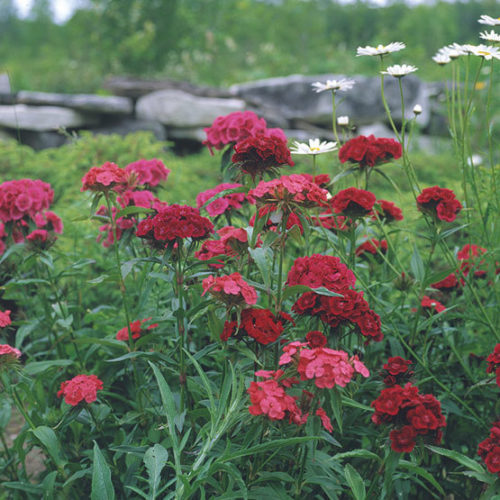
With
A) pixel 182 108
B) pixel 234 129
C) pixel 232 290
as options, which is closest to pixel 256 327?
pixel 232 290

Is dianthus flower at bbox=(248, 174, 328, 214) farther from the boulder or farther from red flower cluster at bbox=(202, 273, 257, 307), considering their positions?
the boulder

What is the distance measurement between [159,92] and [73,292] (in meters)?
5.29

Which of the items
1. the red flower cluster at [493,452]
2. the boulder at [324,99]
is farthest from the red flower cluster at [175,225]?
the boulder at [324,99]

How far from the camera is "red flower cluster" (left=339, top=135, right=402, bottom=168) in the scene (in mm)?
1991

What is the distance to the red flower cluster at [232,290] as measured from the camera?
137 cm

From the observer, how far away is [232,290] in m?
1.36

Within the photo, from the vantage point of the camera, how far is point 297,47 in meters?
15.7

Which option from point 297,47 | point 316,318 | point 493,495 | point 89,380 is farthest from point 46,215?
point 297,47

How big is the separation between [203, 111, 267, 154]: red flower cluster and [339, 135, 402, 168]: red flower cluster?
329 mm

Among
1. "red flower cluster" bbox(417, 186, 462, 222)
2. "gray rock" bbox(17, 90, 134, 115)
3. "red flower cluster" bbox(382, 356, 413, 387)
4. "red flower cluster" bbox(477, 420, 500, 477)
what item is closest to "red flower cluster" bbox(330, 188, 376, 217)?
"red flower cluster" bbox(417, 186, 462, 222)

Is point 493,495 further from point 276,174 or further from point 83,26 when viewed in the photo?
point 83,26

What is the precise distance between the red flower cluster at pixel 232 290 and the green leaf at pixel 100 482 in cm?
47

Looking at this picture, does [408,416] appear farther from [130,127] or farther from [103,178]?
[130,127]

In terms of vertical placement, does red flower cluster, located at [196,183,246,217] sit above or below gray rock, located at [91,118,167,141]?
above
